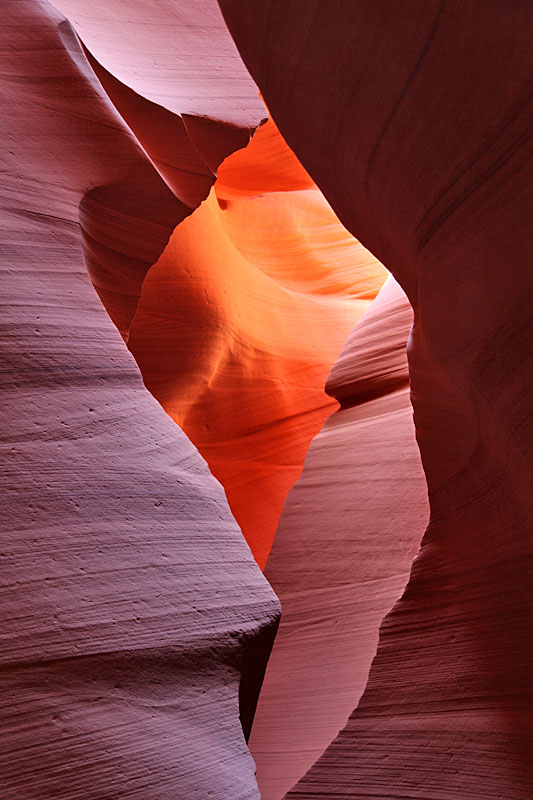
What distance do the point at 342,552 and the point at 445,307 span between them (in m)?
1.50

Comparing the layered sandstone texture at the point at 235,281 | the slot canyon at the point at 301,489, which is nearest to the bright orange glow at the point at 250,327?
the layered sandstone texture at the point at 235,281

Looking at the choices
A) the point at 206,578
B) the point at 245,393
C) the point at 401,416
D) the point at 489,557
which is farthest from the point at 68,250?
the point at 245,393

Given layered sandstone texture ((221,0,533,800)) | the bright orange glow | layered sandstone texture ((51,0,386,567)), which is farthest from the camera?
the bright orange glow

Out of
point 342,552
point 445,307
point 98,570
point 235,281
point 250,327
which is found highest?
point 445,307

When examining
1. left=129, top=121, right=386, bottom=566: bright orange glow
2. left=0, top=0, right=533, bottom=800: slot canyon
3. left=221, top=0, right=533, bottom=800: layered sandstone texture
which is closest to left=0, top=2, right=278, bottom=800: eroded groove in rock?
left=0, top=0, right=533, bottom=800: slot canyon

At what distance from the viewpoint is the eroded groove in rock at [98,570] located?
129cm

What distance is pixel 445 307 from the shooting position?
167 cm

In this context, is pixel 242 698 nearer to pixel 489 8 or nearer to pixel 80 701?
pixel 80 701

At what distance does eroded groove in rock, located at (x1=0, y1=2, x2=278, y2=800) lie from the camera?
129 centimetres

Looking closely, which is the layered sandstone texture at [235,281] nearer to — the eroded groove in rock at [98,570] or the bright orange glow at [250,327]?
the bright orange glow at [250,327]

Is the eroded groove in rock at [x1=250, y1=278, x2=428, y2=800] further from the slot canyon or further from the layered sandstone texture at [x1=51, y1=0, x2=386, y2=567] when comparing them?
the layered sandstone texture at [x1=51, y1=0, x2=386, y2=567]

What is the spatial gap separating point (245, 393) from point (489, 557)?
2.62 metres

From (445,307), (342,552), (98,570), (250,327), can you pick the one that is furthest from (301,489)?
(98,570)

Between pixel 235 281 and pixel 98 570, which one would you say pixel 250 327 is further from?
pixel 98 570
